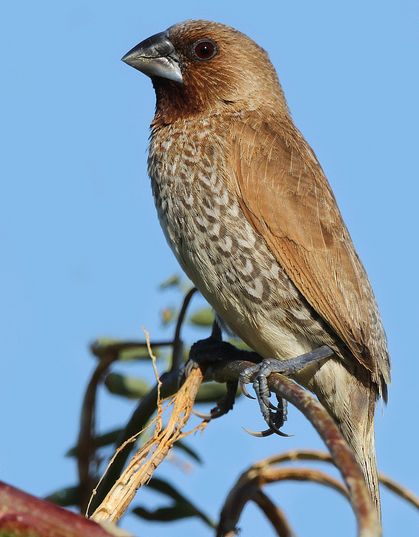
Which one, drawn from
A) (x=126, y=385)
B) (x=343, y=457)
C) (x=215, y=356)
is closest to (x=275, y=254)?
(x=215, y=356)

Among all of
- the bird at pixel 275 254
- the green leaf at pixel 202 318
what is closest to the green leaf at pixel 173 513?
the bird at pixel 275 254

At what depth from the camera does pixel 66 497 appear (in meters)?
3.21

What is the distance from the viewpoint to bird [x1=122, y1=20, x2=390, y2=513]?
13.2 ft

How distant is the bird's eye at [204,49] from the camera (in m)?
4.81

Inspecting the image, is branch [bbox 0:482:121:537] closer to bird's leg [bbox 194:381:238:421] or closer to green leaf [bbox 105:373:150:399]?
bird's leg [bbox 194:381:238:421]

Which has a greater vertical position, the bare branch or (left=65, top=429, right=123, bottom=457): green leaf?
(left=65, top=429, right=123, bottom=457): green leaf

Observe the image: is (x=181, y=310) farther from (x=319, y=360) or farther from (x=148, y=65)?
(x=148, y=65)

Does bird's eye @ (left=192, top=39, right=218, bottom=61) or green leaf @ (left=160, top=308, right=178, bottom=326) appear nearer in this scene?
green leaf @ (left=160, top=308, right=178, bottom=326)

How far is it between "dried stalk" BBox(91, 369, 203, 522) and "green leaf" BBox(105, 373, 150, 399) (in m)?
0.65

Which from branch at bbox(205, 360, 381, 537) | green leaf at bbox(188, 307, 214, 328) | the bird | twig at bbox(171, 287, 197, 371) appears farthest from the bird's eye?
branch at bbox(205, 360, 381, 537)

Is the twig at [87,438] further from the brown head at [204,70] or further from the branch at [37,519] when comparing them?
the branch at [37,519]

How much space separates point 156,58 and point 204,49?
314 millimetres

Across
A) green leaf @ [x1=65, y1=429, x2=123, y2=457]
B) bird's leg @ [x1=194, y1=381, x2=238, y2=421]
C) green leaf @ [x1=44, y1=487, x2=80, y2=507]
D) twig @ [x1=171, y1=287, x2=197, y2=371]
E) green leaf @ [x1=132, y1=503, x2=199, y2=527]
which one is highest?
twig @ [x1=171, y1=287, x2=197, y2=371]

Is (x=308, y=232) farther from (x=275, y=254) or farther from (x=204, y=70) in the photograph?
(x=204, y=70)
